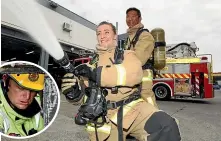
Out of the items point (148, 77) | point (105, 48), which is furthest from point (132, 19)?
point (105, 48)

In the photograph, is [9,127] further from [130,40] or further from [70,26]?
[70,26]

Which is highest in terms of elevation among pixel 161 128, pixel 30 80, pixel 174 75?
pixel 174 75

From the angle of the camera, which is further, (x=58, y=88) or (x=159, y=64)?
(x=159, y=64)

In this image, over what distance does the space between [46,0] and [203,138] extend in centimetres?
1469

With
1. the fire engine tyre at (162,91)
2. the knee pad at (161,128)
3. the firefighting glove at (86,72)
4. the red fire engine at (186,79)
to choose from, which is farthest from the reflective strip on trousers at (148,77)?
the fire engine tyre at (162,91)

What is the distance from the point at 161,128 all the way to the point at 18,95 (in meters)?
1.11

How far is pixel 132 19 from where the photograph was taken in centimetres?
318

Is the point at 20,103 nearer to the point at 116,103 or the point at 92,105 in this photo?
the point at 92,105

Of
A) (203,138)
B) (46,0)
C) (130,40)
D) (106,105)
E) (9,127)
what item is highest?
(46,0)

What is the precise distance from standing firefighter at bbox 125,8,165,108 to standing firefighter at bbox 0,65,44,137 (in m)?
1.01

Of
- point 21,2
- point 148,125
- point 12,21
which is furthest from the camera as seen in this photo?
point 12,21

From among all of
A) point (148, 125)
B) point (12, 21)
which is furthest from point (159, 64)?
point (12, 21)

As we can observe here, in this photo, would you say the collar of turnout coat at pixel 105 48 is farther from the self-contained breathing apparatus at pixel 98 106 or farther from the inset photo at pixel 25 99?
the inset photo at pixel 25 99

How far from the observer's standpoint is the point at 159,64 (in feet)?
11.1
